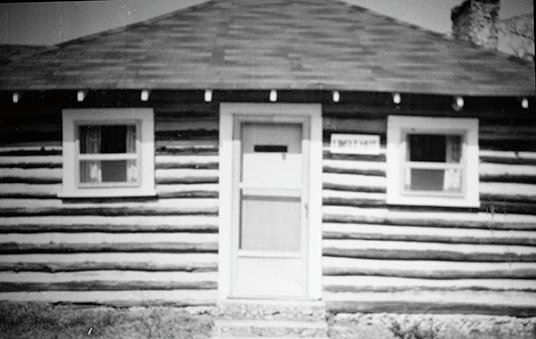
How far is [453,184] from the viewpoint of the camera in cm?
546

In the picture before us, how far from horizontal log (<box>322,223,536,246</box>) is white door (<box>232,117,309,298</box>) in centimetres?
51

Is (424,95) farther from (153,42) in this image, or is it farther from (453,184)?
(153,42)

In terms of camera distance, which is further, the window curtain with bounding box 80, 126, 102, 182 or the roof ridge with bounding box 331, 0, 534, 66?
the roof ridge with bounding box 331, 0, 534, 66

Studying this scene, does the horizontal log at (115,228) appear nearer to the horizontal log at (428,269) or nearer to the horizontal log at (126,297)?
the horizontal log at (126,297)

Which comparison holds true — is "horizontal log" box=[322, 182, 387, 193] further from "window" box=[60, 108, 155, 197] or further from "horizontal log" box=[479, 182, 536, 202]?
"window" box=[60, 108, 155, 197]

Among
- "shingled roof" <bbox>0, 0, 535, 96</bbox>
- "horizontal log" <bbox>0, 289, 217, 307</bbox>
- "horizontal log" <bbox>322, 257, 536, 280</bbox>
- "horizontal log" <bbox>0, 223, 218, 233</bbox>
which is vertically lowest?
"horizontal log" <bbox>0, 289, 217, 307</bbox>

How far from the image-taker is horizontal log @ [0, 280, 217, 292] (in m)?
5.29

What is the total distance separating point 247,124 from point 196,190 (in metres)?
1.11

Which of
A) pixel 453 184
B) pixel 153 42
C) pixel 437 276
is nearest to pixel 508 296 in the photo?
pixel 437 276

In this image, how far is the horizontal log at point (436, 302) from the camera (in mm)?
5246

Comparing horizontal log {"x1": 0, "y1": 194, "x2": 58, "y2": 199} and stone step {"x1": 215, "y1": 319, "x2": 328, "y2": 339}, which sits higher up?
horizontal log {"x1": 0, "y1": 194, "x2": 58, "y2": 199}

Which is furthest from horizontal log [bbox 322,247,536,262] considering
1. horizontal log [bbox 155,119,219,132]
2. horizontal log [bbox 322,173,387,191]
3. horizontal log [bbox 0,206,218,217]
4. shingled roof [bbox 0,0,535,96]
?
A: horizontal log [bbox 155,119,219,132]

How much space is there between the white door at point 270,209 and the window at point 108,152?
1.22 m

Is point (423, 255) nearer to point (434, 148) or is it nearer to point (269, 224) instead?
point (434, 148)
